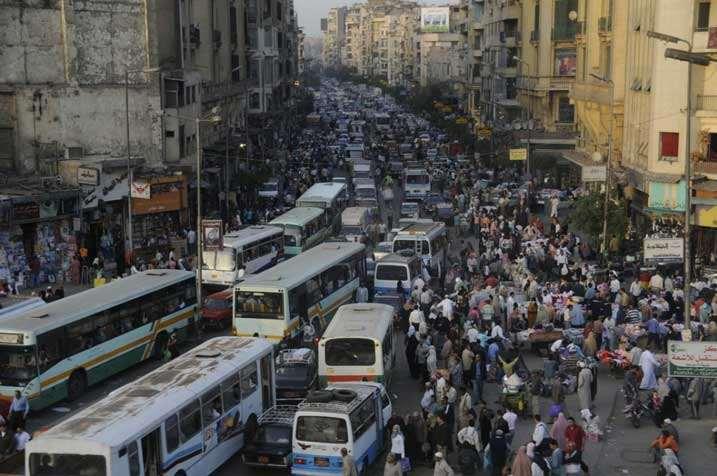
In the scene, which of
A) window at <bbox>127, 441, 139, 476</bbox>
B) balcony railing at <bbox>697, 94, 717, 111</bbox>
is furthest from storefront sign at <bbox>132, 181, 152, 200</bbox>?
window at <bbox>127, 441, 139, 476</bbox>

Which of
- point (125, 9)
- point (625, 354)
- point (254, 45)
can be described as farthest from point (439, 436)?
point (254, 45)

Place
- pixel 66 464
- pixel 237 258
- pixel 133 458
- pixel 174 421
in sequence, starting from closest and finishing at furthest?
1. pixel 66 464
2. pixel 133 458
3. pixel 174 421
4. pixel 237 258

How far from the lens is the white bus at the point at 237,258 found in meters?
34.4

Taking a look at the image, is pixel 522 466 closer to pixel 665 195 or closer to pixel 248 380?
pixel 248 380

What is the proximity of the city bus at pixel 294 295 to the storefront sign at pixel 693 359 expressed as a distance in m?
11.0

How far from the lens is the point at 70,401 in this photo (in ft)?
77.5

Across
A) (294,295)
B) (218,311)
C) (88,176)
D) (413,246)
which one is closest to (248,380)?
(294,295)

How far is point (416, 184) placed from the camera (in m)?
60.4


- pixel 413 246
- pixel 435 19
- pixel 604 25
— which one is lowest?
pixel 413 246

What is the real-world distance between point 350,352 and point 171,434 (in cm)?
609

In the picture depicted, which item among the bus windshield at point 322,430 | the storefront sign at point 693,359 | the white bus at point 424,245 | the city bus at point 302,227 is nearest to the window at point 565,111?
the city bus at point 302,227

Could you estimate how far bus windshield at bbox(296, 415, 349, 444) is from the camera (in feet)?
57.7

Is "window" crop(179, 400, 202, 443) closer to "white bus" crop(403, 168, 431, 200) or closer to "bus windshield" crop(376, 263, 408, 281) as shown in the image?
"bus windshield" crop(376, 263, 408, 281)

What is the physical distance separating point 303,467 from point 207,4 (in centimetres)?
4813
